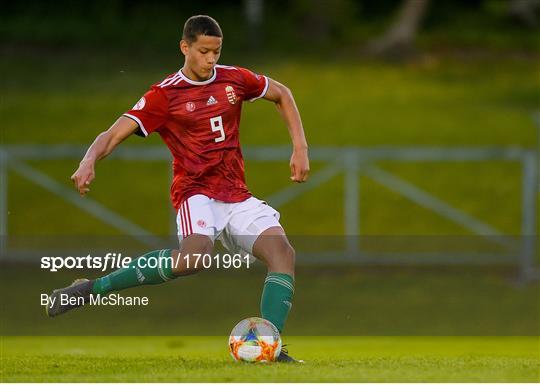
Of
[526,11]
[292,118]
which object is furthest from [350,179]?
[526,11]

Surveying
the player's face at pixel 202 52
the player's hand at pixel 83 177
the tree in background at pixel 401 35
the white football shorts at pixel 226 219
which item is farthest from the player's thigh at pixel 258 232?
the tree in background at pixel 401 35

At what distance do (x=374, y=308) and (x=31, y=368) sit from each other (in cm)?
961

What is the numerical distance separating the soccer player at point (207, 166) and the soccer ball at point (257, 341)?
0.17m

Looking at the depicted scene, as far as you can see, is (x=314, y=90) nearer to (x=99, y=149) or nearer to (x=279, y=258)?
(x=279, y=258)

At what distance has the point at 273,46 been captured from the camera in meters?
32.7

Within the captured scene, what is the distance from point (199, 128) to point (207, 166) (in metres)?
0.25

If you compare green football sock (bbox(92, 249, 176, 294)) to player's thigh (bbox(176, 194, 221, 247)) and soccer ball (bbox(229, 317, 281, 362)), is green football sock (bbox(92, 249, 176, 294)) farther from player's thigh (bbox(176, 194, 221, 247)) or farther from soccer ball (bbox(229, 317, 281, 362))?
soccer ball (bbox(229, 317, 281, 362))

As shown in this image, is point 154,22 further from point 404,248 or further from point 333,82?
point 404,248

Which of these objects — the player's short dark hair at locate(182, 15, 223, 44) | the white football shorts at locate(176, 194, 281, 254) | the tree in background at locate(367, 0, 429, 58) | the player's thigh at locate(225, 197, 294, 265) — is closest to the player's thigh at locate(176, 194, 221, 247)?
the white football shorts at locate(176, 194, 281, 254)

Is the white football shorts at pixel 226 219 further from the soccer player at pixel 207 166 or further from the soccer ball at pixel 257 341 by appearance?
the soccer ball at pixel 257 341

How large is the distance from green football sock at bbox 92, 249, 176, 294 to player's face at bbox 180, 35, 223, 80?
3.97 ft

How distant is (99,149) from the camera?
8.31 metres

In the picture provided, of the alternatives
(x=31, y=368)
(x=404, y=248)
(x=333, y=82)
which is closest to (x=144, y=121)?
(x=31, y=368)

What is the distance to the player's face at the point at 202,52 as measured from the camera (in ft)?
27.6
